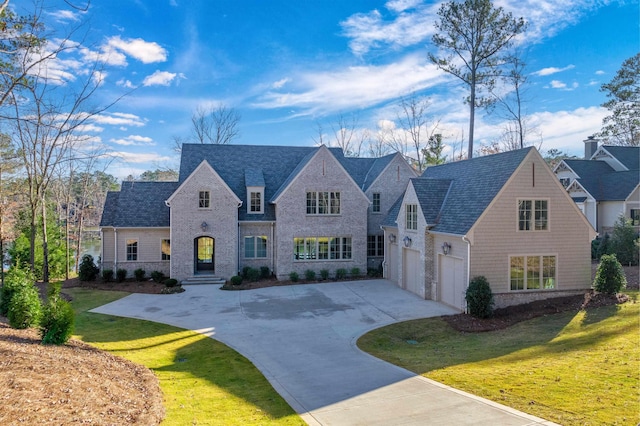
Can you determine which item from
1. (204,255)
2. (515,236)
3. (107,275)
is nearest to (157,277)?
(107,275)

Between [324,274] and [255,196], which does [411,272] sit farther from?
[255,196]

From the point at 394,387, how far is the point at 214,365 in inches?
202

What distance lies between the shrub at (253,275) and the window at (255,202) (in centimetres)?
375

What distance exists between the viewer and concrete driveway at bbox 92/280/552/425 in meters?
7.76

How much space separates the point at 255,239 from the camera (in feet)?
83.5

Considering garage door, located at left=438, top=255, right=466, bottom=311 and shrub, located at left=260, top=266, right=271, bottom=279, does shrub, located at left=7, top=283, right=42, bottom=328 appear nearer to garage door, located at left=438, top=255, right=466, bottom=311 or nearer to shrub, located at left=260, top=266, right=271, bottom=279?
shrub, located at left=260, top=266, right=271, bottom=279

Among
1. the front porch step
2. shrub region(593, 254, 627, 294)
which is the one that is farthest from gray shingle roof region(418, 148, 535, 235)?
the front porch step

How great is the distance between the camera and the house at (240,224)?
24.0 meters

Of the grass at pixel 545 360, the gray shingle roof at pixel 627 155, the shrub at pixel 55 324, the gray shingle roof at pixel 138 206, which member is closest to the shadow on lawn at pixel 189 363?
the shrub at pixel 55 324

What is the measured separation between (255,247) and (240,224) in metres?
1.75

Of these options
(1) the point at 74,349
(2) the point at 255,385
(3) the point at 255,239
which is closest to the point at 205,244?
(3) the point at 255,239

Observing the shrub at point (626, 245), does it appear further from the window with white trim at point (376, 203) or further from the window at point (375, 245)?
the window with white trim at point (376, 203)

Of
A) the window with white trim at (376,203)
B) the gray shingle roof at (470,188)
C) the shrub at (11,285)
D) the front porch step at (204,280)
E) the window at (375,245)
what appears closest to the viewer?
the shrub at (11,285)

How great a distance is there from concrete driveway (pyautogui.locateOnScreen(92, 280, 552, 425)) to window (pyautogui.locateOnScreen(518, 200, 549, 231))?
4.76m
